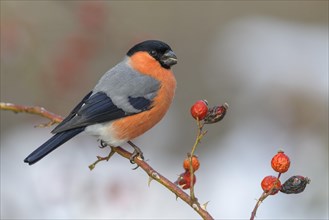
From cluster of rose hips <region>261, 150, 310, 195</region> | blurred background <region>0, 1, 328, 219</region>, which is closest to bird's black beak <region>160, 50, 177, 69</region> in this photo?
blurred background <region>0, 1, 328, 219</region>

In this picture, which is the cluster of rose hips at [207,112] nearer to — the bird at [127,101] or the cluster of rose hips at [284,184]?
the cluster of rose hips at [284,184]

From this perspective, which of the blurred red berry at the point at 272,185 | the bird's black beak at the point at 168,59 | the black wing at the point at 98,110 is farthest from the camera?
the bird's black beak at the point at 168,59

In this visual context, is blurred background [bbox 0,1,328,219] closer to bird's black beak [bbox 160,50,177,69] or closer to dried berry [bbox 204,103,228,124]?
bird's black beak [bbox 160,50,177,69]

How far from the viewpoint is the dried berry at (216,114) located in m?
2.07

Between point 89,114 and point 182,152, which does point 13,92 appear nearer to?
point 182,152

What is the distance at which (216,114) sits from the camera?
6.84 feet

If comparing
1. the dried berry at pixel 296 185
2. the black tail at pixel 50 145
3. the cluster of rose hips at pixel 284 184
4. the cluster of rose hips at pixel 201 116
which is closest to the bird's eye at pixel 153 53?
the black tail at pixel 50 145

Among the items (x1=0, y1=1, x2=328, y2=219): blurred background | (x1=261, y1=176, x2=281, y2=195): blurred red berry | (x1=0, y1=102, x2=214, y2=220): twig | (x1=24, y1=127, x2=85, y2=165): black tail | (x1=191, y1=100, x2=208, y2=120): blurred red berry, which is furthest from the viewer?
(x1=0, y1=1, x2=328, y2=219): blurred background

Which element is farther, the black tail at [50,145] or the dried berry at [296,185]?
the black tail at [50,145]

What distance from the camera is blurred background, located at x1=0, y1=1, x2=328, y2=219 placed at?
4188 mm

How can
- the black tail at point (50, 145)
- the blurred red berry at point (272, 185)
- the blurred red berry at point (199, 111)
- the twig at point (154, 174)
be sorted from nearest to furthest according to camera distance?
the twig at point (154, 174) < the blurred red berry at point (272, 185) < the blurred red berry at point (199, 111) < the black tail at point (50, 145)

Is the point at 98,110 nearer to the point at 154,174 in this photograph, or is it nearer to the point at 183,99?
the point at 154,174

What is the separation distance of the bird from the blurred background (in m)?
0.84

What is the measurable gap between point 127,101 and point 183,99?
432cm
